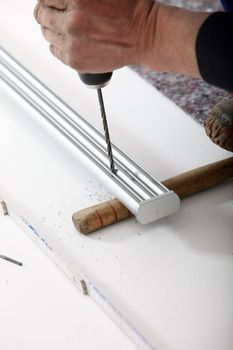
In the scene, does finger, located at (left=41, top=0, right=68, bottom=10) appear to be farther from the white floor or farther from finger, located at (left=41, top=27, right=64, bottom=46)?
the white floor

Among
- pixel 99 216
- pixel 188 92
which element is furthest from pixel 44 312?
pixel 188 92

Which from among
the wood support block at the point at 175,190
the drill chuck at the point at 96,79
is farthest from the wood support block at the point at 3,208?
the drill chuck at the point at 96,79

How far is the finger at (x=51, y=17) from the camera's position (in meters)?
0.98

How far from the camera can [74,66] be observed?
998 mm

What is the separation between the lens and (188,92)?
1.49 meters

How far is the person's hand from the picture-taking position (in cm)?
95

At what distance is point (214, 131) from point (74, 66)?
1.18 ft

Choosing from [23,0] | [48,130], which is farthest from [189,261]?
[23,0]

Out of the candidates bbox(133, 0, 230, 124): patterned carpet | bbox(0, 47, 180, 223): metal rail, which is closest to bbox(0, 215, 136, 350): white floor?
bbox(0, 47, 180, 223): metal rail

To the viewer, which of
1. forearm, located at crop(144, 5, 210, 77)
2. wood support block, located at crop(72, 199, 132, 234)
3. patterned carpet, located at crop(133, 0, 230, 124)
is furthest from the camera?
patterned carpet, located at crop(133, 0, 230, 124)

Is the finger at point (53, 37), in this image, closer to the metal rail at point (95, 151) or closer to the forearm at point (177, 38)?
the forearm at point (177, 38)

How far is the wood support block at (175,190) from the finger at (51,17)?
0.30 meters

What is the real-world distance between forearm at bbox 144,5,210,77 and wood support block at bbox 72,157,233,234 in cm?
25

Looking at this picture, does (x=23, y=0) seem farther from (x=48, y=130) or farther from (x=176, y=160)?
(x=176, y=160)
